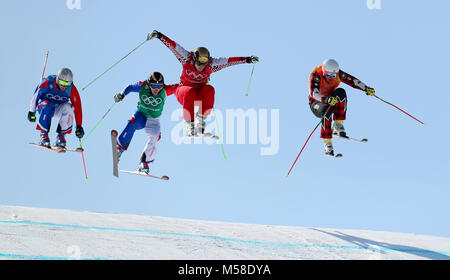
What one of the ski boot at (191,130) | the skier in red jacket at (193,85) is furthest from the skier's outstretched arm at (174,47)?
the ski boot at (191,130)

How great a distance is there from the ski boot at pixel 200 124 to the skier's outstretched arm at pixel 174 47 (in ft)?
3.78

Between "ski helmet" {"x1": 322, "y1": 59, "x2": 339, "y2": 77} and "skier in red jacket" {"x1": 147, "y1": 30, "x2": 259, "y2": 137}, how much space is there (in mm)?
2175

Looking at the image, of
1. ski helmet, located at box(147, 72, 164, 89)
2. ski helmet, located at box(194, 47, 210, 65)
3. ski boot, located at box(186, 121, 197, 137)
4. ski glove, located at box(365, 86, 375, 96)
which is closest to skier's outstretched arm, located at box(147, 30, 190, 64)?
ski helmet, located at box(194, 47, 210, 65)

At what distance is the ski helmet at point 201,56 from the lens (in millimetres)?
12125

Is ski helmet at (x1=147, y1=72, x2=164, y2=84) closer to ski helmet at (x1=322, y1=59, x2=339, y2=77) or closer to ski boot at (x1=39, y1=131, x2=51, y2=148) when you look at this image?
ski boot at (x1=39, y1=131, x2=51, y2=148)

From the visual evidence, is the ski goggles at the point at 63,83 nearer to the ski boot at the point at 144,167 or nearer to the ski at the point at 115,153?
the ski at the point at 115,153

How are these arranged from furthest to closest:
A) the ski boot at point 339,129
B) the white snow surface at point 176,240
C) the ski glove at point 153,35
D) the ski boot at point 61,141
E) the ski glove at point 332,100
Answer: the ski boot at point 339,129, the ski glove at point 332,100, the ski boot at point 61,141, the ski glove at point 153,35, the white snow surface at point 176,240

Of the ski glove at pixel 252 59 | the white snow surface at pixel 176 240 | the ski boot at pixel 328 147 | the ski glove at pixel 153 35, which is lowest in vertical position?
the white snow surface at pixel 176 240

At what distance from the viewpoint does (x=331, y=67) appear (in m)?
12.5

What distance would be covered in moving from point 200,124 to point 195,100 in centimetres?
48

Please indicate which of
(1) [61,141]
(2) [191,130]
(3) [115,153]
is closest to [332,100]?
(2) [191,130]
